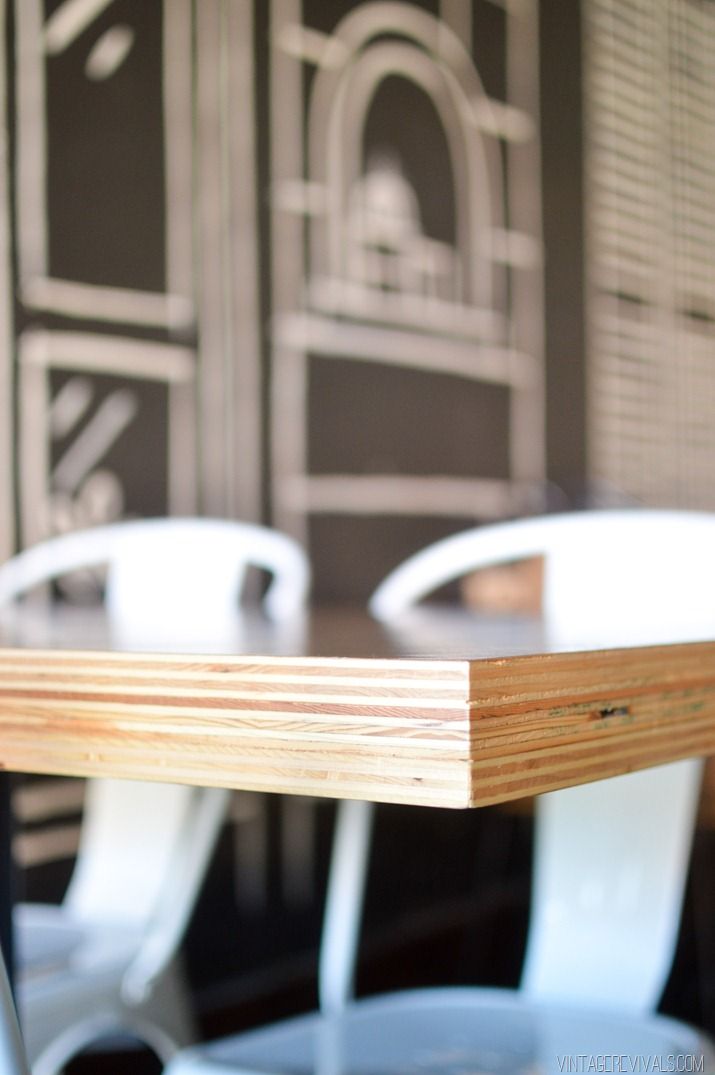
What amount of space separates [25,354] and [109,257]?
0.30m

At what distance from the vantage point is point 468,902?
10.0 ft

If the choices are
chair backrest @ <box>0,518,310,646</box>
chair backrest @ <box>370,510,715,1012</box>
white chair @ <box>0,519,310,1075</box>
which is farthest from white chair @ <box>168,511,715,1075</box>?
chair backrest @ <box>0,518,310,646</box>

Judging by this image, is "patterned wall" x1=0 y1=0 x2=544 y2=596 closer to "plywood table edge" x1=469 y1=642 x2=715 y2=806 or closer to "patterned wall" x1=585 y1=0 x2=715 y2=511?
"patterned wall" x1=585 y1=0 x2=715 y2=511

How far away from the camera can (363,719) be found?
0.64 metres

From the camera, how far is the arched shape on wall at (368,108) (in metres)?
2.90

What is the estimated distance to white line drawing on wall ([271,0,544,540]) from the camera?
280 cm

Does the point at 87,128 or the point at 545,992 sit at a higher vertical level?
the point at 87,128

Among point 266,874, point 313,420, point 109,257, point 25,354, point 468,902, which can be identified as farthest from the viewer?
point 468,902

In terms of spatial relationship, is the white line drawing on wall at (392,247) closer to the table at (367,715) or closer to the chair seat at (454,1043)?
the chair seat at (454,1043)

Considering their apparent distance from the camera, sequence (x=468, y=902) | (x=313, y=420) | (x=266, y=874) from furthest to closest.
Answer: (x=468, y=902) < (x=313, y=420) < (x=266, y=874)

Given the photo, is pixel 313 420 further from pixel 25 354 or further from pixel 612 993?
pixel 612 993

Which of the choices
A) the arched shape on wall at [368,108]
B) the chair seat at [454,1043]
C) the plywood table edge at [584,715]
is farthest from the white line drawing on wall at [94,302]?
the plywood table edge at [584,715]

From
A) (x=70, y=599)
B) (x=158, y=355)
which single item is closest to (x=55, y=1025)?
(x=70, y=599)

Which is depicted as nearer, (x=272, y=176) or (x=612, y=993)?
(x=612, y=993)
